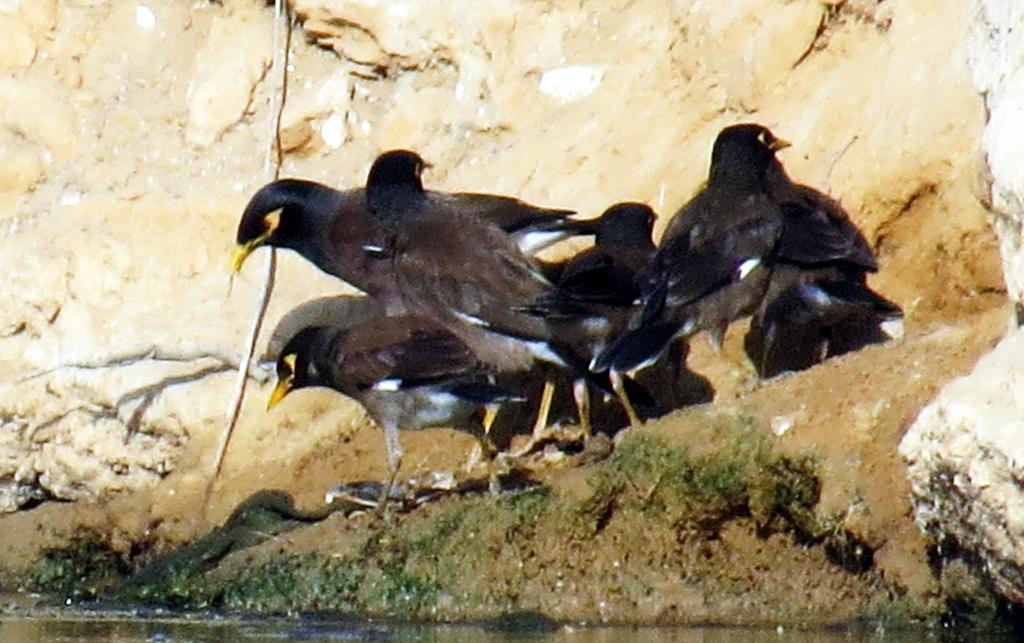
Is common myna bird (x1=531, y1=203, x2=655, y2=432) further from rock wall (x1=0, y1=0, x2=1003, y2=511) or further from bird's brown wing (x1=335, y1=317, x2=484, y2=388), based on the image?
rock wall (x1=0, y1=0, x2=1003, y2=511)

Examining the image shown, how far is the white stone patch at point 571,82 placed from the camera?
13758 millimetres

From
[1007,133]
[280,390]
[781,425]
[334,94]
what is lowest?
[280,390]

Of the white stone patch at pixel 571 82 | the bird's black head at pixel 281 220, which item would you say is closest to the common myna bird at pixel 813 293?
the white stone patch at pixel 571 82

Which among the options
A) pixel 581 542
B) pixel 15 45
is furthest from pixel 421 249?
pixel 15 45

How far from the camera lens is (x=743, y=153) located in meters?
12.6

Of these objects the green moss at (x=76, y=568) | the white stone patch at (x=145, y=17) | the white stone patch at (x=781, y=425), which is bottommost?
the green moss at (x=76, y=568)

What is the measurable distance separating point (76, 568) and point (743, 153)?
395cm

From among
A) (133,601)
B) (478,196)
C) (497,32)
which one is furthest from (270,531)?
(497,32)

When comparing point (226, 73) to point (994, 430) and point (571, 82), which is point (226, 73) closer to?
point (571, 82)

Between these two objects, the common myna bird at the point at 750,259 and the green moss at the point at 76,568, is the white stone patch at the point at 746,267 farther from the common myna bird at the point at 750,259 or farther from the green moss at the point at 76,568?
the green moss at the point at 76,568

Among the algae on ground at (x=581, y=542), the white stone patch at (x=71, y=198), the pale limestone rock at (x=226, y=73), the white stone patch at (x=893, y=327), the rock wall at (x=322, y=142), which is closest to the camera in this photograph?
the algae on ground at (x=581, y=542)

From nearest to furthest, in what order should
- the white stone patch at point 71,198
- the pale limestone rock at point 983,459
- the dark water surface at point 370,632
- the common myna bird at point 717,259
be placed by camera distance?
1. the pale limestone rock at point 983,459
2. the dark water surface at point 370,632
3. the common myna bird at point 717,259
4. the white stone patch at point 71,198

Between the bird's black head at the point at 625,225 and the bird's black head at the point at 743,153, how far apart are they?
1.42 feet

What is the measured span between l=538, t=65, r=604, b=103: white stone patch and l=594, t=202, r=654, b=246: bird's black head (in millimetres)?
975
